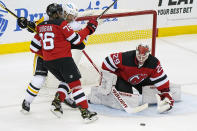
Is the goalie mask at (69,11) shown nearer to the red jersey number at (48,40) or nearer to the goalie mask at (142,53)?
the red jersey number at (48,40)

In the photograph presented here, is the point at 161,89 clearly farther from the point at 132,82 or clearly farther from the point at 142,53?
the point at 142,53

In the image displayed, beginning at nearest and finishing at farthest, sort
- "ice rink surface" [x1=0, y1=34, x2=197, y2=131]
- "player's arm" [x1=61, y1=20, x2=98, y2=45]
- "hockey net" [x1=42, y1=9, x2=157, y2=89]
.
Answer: "player's arm" [x1=61, y1=20, x2=98, y2=45]
"ice rink surface" [x1=0, y1=34, x2=197, y2=131]
"hockey net" [x1=42, y1=9, x2=157, y2=89]

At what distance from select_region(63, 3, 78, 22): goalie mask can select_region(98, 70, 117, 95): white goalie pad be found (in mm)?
573

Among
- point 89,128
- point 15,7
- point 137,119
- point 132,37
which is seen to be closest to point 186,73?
point 132,37

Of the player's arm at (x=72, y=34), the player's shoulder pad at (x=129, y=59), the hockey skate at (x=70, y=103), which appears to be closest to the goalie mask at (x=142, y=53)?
the player's shoulder pad at (x=129, y=59)

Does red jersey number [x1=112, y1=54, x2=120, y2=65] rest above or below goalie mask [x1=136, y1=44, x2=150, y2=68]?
below

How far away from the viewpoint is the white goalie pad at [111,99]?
4027mm

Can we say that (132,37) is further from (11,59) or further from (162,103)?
(11,59)

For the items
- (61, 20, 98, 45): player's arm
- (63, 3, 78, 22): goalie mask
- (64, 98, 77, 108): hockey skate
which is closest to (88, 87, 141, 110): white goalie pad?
(64, 98, 77, 108): hockey skate

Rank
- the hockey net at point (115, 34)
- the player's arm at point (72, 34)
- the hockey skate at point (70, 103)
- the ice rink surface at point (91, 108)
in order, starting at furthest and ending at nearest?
the hockey net at point (115, 34) < the hockey skate at point (70, 103) < the ice rink surface at point (91, 108) < the player's arm at point (72, 34)

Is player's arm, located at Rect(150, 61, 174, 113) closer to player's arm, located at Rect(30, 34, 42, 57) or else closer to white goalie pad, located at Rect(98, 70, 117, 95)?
white goalie pad, located at Rect(98, 70, 117, 95)

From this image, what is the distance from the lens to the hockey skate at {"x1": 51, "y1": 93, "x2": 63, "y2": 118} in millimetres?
3838

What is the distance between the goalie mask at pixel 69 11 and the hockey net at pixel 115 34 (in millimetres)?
458

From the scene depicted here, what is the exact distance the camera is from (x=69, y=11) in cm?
382
